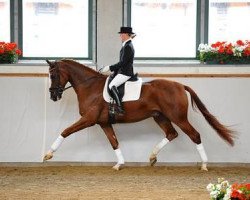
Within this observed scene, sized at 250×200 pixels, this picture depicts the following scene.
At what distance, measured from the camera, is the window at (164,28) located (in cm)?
958

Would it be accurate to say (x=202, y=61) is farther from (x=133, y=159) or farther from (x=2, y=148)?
(x=2, y=148)

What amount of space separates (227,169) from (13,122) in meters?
3.04

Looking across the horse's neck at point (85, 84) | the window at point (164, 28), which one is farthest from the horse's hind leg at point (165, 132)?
the window at point (164, 28)

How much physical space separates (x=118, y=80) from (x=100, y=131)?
3.37 feet

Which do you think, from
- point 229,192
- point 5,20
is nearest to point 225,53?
point 5,20

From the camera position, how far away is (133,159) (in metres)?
9.17

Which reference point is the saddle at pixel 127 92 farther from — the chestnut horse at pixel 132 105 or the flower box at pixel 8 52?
the flower box at pixel 8 52

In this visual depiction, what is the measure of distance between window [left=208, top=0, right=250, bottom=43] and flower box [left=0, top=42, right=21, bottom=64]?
9.25 feet

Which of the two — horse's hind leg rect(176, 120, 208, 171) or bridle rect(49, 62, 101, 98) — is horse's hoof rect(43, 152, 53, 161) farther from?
horse's hind leg rect(176, 120, 208, 171)

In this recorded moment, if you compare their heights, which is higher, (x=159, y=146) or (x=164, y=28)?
(x=164, y=28)

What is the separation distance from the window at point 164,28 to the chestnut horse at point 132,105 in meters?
0.97

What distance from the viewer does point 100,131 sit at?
9172 mm

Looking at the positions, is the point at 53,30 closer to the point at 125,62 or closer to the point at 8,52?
the point at 8,52

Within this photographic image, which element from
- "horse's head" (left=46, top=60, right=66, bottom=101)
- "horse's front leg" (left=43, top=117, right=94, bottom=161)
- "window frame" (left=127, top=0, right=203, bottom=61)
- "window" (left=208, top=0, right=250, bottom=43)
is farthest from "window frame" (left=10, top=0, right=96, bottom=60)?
"window" (left=208, top=0, right=250, bottom=43)
